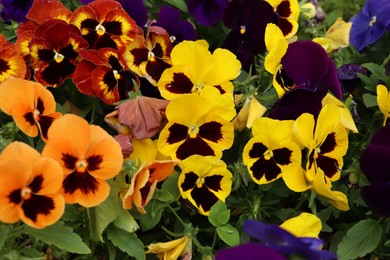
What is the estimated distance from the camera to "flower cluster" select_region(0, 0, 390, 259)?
1.22m

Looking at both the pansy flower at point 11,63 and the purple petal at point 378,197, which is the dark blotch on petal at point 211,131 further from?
the pansy flower at point 11,63

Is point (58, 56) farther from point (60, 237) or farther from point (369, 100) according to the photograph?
point (369, 100)

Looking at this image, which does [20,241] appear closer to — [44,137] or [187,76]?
[44,137]

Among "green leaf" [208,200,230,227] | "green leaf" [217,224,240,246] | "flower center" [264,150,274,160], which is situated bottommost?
"green leaf" [217,224,240,246]

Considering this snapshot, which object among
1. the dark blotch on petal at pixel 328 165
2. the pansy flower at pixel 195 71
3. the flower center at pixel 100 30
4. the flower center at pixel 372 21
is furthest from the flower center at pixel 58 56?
the flower center at pixel 372 21

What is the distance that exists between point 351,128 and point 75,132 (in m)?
0.64

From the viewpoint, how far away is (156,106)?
4.94ft

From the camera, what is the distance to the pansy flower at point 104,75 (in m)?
1.58

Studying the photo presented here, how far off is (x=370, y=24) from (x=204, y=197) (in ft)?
2.81

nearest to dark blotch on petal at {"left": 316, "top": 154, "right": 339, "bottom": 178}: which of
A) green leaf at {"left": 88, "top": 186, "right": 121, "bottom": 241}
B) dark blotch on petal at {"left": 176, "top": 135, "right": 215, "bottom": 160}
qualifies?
dark blotch on petal at {"left": 176, "top": 135, "right": 215, "bottom": 160}

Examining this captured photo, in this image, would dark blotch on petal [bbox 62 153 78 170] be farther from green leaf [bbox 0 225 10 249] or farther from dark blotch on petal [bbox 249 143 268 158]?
dark blotch on petal [bbox 249 143 268 158]

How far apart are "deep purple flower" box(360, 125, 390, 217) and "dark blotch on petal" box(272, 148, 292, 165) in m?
0.14

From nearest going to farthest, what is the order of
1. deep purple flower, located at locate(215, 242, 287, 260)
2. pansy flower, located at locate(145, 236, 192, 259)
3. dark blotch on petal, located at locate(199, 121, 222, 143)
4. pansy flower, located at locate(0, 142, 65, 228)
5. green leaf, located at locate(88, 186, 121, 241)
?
deep purple flower, located at locate(215, 242, 287, 260)
pansy flower, located at locate(0, 142, 65, 228)
green leaf, located at locate(88, 186, 121, 241)
pansy flower, located at locate(145, 236, 192, 259)
dark blotch on petal, located at locate(199, 121, 222, 143)

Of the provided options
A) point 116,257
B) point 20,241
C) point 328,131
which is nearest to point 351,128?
point 328,131
